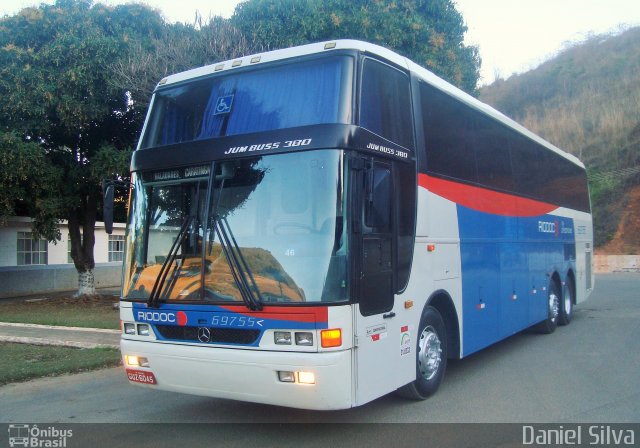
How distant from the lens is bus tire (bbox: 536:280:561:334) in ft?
38.5

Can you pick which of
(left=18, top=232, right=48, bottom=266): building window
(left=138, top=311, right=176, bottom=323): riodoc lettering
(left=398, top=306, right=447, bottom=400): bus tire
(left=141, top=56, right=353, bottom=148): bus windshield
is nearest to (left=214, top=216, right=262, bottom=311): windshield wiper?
(left=138, top=311, right=176, bottom=323): riodoc lettering

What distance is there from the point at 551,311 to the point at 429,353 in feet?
19.5

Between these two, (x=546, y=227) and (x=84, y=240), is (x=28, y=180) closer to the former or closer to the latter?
(x=84, y=240)

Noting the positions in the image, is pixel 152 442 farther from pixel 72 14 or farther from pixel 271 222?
pixel 72 14

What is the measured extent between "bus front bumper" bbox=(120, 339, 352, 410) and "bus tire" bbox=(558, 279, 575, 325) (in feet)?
28.8

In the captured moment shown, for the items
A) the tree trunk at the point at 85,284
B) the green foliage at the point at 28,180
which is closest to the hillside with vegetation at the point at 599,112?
the tree trunk at the point at 85,284

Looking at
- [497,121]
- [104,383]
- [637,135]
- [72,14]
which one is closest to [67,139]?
[72,14]

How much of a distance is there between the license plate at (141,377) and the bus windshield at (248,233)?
2.56ft

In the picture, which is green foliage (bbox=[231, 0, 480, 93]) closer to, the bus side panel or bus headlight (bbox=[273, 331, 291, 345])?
the bus side panel

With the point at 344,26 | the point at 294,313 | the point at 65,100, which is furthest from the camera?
the point at 344,26

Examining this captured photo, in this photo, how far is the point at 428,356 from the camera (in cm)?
697

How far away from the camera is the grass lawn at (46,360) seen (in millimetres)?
8953

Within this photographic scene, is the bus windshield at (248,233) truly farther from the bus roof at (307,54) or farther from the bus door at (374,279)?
the bus roof at (307,54)

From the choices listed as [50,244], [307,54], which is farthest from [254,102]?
[50,244]
